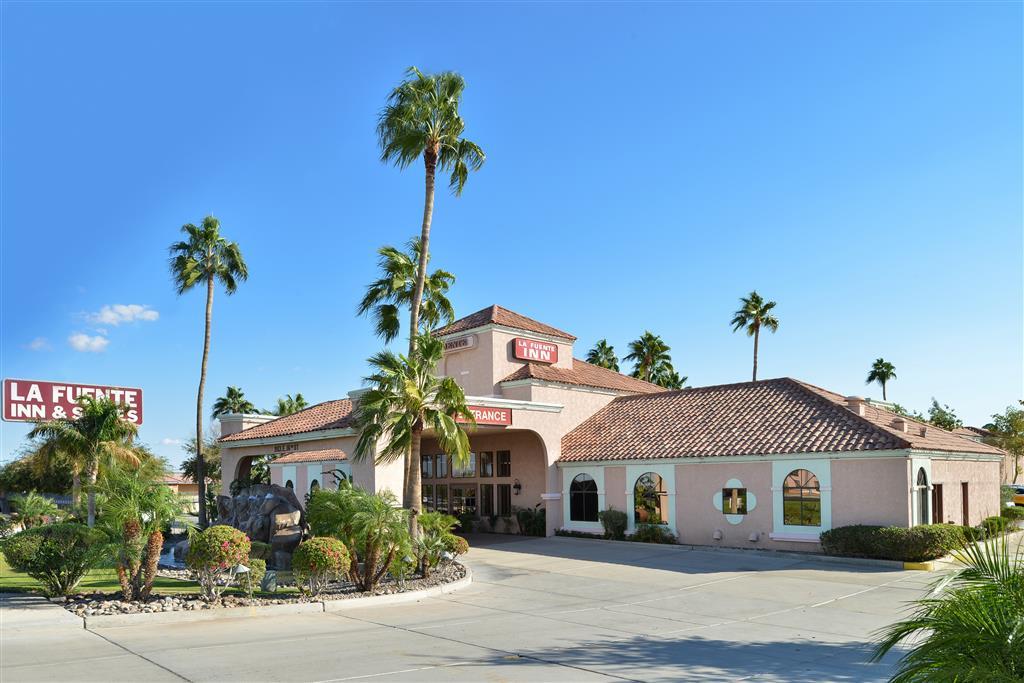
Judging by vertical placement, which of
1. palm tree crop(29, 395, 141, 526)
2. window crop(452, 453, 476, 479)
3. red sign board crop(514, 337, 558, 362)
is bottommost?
window crop(452, 453, 476, 479)

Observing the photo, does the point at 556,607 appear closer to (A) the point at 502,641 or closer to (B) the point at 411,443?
(A) the point at 502,641

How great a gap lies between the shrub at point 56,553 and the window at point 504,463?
2008 centimetres

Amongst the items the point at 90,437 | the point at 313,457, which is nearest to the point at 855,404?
the point at 313,457

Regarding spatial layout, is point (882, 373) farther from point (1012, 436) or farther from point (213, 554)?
point (213, 554)

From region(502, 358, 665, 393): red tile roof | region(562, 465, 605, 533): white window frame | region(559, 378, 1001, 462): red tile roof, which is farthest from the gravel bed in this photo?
region(502, 358, 665, 393): red tile roof

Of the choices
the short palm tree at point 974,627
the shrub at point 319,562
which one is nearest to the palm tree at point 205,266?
the shrub at point 319,562

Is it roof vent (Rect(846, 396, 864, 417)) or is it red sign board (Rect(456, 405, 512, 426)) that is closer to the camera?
roof vent (Rect(846, 396, 864, 417))

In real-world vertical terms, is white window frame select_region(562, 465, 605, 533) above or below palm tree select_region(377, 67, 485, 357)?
below

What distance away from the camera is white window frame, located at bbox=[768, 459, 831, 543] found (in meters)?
23.3

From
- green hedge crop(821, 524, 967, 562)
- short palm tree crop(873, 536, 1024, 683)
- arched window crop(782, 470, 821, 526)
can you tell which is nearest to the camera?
short palm tree crop(873, 536, 1024, 683)

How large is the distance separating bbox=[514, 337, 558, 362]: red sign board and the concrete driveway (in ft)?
44.6

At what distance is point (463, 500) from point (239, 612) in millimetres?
21741

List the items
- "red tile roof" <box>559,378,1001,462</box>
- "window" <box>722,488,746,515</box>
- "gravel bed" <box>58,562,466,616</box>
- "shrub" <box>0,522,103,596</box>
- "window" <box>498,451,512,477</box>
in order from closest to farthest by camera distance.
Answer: "gravel bed" <box>58,562,466,616</box>, "shrub" <box>0,522,103,596</box>, "red tile roof" <box>559,378,1001,462</box>, "window" <box>722,488,746,515</box>, "window" <box>498,451,512,477</box>

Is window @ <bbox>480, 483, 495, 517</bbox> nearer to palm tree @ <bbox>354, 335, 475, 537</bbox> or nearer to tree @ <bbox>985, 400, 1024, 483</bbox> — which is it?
palm tree @ <bbox>354, 335, 475, 537</bbox>
